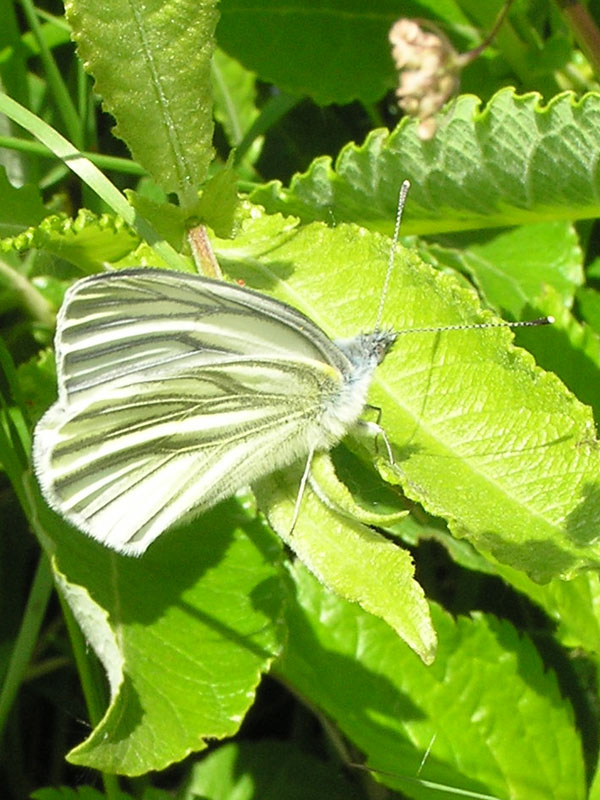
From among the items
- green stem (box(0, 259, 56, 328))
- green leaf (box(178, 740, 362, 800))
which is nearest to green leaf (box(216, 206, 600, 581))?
green stem (box(0, 259, 56, 328))

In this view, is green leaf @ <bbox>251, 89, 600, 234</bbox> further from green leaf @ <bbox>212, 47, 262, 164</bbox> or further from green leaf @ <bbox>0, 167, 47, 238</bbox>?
green leaf @ <bbox>212, 47, 262, 164</bbox>

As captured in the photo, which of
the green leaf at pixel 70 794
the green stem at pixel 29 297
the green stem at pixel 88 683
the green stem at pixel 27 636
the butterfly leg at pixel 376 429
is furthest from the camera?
the green stem at pixel 29 297

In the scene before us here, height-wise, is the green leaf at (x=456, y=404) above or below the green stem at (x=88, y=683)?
above

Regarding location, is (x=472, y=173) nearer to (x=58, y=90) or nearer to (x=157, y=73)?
(x=157, y=73)

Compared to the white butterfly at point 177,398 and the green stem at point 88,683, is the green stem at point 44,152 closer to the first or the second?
the white butterfly at point 177,398

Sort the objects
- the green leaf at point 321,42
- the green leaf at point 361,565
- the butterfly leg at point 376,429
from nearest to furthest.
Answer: the green leaf at point 361,565 → the butterfly leg at point 376,429 → the green leaf at point 321,42

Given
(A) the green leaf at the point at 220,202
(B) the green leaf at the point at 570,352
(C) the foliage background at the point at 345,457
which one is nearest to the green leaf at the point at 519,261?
(C) the foliage background at the point at 345,457

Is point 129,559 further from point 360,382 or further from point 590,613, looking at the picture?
point 590,613
